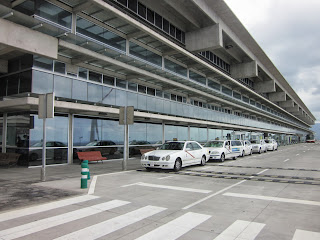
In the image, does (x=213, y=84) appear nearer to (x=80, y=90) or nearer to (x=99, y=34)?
(x=99, y=34)

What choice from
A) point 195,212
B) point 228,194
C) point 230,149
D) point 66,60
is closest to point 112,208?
point 195,212

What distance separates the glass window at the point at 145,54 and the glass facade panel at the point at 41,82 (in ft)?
25.0

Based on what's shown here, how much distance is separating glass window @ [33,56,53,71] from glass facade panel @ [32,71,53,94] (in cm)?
70

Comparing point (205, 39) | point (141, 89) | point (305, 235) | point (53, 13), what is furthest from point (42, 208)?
point (205, 39)

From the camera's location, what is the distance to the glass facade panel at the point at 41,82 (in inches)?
502

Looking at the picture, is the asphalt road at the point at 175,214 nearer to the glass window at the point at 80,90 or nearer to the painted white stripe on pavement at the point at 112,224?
the painted white stripe on pavement at the point at 112,224

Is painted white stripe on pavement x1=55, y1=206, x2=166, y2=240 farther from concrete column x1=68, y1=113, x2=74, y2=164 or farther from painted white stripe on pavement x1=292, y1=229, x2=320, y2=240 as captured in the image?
concrete column x1=68, y1=113, x2=74, y2=164

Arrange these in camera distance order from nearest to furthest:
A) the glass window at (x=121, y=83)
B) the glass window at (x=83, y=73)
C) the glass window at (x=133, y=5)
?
1. the glass window at (x=83, y=73)
2. the glass window at (x=133, y=5)
3. the glass window at (x=121, y=83)

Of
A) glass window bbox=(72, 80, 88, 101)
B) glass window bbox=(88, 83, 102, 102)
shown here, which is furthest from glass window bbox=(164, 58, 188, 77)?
glass window bbox=(72, 80, 88, 101)

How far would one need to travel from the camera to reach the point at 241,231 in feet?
15.3

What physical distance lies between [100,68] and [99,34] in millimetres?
2211

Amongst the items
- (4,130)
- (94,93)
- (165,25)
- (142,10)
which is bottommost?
(4,130)

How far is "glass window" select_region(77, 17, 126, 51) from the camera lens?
50.7 feet

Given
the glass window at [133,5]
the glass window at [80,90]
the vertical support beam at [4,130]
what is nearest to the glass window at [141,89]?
the glass window at [133,5]
